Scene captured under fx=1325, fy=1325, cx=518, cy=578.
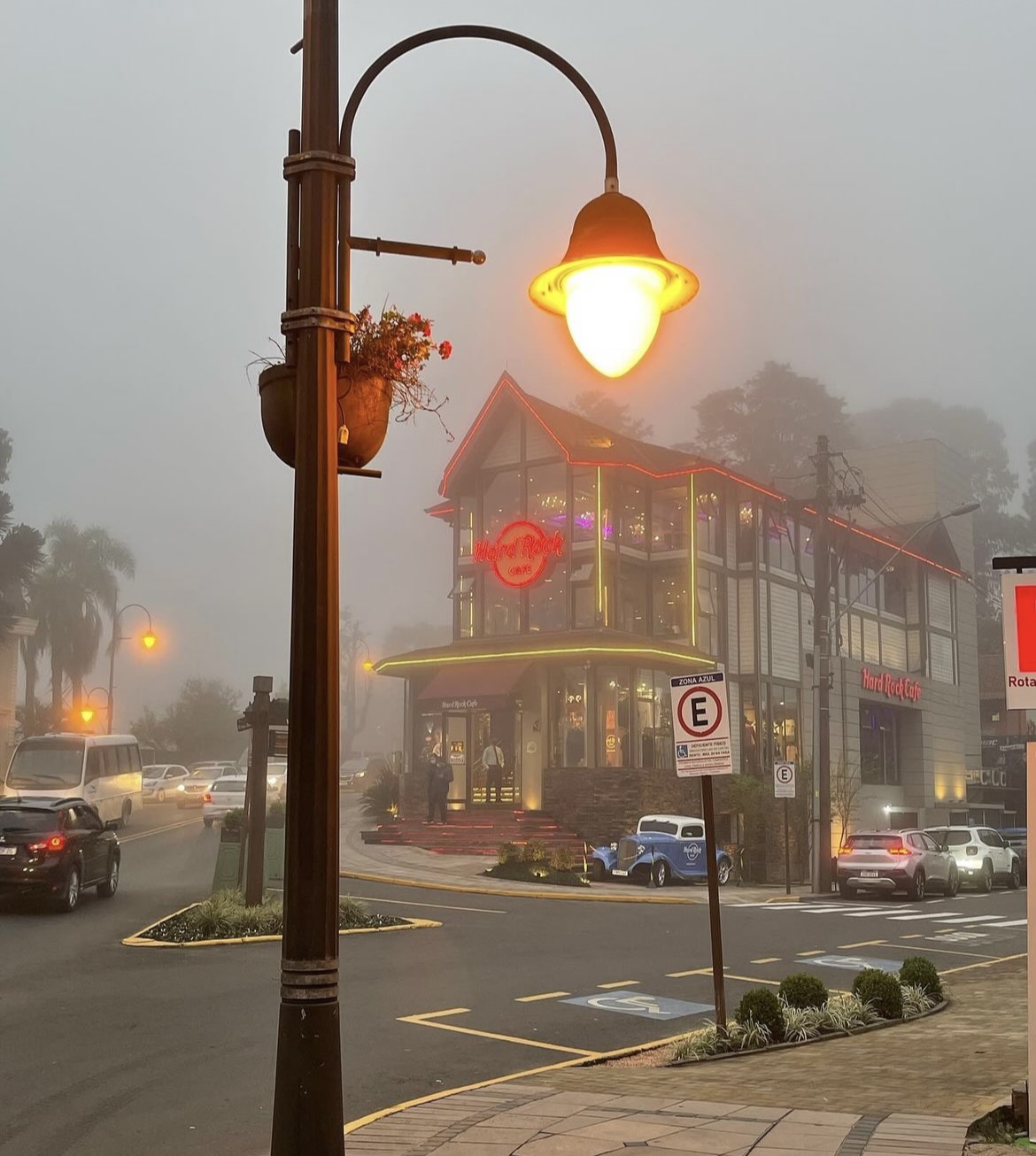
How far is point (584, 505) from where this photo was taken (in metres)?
40.8

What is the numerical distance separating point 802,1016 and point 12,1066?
5.74m

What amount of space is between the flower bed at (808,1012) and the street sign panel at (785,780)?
1711cm

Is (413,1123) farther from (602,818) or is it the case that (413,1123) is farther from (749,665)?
(749,665)

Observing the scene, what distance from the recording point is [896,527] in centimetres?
5572

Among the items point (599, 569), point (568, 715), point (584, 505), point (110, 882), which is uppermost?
point (584, 505)

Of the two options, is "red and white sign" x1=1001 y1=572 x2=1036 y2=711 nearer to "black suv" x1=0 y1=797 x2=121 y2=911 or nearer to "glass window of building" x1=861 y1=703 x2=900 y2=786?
A: "black suv" x1=0 y1=797 x2=121 y2=911

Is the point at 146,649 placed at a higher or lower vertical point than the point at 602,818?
higher

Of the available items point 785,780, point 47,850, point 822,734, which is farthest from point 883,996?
point 785,780

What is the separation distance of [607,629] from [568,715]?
2.81 m

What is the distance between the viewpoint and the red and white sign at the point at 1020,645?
635 cm

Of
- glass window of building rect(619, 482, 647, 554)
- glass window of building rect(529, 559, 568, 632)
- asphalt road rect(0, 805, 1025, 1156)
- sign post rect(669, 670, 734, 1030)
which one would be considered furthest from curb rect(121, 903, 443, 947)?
glass window of building rect(619, 482, 647, 554)

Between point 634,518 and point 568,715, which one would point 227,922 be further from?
point 634,518

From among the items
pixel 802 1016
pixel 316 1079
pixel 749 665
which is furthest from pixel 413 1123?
pixel 749 665

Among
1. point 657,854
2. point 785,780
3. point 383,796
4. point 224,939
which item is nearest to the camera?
point 224,939
